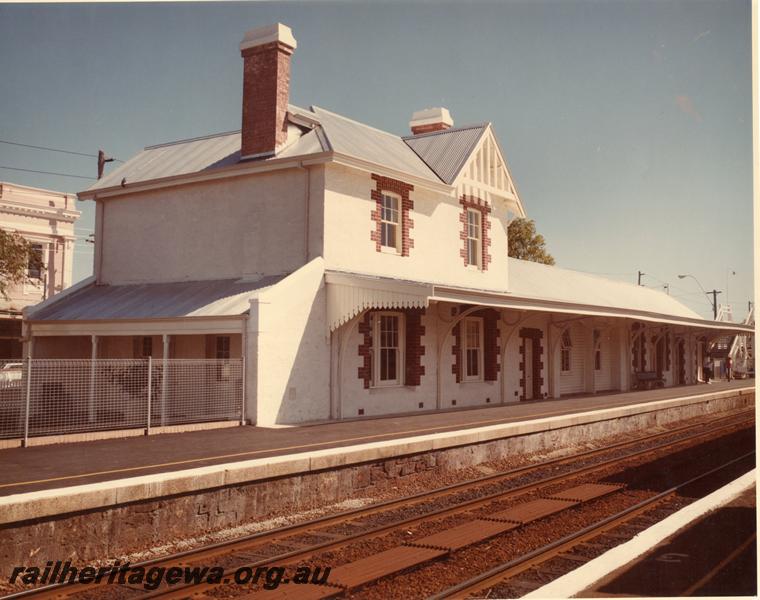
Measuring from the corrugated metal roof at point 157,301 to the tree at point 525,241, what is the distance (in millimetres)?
28930

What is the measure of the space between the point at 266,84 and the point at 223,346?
20.6 feet

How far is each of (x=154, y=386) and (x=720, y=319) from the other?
87.7ft

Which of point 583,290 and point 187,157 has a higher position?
point 187,157

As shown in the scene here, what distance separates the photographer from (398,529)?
9156 millimetres

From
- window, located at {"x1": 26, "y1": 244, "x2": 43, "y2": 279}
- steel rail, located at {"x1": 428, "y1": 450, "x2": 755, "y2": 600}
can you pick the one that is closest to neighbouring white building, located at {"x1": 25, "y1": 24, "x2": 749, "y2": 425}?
window, located at {"x1": 26, "y1": 244, "x2": 43, "y2": 279}

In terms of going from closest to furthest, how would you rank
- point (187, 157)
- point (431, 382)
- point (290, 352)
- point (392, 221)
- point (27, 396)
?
point (27, 396) → point (290, 352) → point (392, 221) → point (431, 382) → point (187, 157)

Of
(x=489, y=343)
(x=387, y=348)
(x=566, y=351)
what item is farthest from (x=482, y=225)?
(x=566, y=351)

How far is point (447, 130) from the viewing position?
76.7ft

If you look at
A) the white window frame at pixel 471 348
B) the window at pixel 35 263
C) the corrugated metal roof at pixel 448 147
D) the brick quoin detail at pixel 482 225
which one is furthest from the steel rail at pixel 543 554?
the window at pixel 35 263

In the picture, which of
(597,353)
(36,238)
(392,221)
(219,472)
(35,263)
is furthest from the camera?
(597,353)

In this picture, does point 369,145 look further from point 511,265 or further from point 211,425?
point 511,265

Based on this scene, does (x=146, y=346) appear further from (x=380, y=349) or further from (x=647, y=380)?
(x=647, y=380)

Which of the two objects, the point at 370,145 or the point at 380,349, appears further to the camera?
the point at 370,145

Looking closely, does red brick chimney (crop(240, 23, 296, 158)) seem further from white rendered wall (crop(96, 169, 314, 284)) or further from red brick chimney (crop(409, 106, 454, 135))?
red brick chimney (crop(409, 106, 454, 135))
